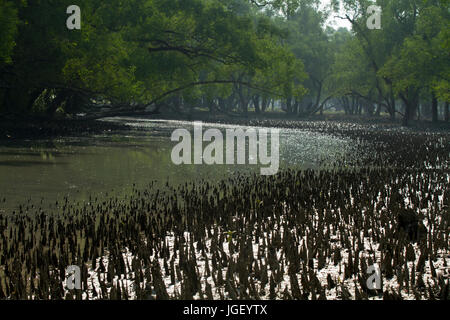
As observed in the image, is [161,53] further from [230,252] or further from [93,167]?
[230,252]

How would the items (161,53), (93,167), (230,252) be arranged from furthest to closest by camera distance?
(161,53)
(93,167)
(230,252)

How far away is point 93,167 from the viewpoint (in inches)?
695

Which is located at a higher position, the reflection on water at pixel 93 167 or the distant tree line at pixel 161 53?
the distant tree line at pixel 161 53

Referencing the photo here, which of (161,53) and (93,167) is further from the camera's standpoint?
(161,53)

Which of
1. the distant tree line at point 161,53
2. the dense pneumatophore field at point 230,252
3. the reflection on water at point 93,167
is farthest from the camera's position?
the distant tree line at point 161,53

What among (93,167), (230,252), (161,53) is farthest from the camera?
(161,53)

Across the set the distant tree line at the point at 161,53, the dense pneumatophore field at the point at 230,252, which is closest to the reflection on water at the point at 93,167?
the dense pneumatophore field at the point at 230,252

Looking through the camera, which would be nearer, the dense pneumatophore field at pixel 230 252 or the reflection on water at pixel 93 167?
the dense pneumatophore field at pixel 230 252

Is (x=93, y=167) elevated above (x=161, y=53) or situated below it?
below

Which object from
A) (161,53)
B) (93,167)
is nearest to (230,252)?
(93,167)

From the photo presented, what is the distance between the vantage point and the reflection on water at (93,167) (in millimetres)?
13012

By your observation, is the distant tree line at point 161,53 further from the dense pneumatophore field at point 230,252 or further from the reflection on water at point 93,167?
the dense pneumatophore field at point 230,252

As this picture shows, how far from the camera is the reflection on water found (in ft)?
42.7

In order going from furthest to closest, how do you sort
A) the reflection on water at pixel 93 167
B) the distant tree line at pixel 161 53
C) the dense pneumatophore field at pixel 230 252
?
the distant tree line at pixel 161 53
the reflection on water at pixel 93 167
the dense pneumatophore field at pixel 230 252
